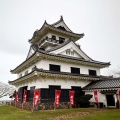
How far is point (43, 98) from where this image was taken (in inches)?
675

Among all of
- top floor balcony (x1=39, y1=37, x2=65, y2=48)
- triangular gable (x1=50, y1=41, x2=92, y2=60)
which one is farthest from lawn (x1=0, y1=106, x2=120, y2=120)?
top floor balcony (x1=39, y1=37, x2=65, y2=48)

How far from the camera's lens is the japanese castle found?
17.7 meters

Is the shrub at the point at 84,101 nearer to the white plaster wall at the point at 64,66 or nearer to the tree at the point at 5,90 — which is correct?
the white plaster wall at the point at 64,66

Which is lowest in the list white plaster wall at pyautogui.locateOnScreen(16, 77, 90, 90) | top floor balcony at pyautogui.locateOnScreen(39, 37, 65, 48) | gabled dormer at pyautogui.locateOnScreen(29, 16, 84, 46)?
white plaster wall at pyautogui.locateOnScreen(16, 77, 90, 90)

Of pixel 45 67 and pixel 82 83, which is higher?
pixel 45 67

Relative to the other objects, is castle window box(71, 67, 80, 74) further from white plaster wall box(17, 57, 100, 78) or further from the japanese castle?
white plaster wall box(17, 57, 100, 78)

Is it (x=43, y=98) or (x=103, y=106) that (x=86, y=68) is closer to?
(x=103, y=106)

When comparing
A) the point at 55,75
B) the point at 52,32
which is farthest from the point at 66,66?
the point at 52,32

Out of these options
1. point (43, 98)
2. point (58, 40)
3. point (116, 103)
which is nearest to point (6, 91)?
point (58, 40)

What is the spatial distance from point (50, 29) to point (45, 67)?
821 cm

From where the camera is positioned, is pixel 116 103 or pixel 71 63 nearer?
pixel 116 103

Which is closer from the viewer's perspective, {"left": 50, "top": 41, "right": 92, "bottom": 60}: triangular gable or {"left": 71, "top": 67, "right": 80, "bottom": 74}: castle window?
{"left": 71, "top": 67, "right": 80, "bottom": 74}: castle window

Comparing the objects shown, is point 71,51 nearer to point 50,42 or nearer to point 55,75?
point 50,42

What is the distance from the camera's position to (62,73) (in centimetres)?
1845
